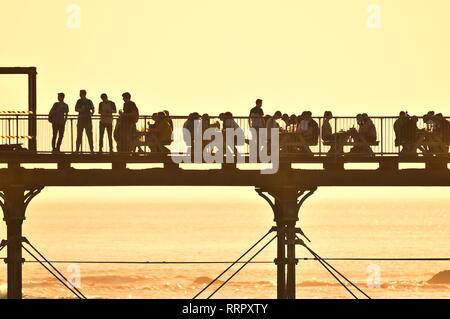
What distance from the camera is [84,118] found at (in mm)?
45719

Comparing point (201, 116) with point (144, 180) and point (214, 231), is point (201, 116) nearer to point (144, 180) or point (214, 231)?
point (144, 180)

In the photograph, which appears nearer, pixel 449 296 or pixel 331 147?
pixel 331 147

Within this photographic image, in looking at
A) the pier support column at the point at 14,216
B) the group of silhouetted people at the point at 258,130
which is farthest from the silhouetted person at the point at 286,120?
the pier support column at the point at 14,216

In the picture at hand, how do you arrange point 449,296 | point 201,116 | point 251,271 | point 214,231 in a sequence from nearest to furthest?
point 201,116
point 449,296
point 251,271
point 214,231

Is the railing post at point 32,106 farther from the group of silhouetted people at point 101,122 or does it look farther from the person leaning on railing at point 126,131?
the person leaning on railing at point 126,131

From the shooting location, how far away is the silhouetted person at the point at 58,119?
45.9 metres

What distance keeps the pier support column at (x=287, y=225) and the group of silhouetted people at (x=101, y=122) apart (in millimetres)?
3987

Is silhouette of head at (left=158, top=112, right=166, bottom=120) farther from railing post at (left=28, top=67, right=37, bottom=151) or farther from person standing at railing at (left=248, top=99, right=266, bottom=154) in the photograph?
railing post at (left=28, top=67, right=37, bottom=151)

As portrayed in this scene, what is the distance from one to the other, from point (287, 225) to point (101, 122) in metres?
5.66

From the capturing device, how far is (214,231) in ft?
640

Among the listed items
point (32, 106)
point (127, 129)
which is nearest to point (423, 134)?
point (127, 129)

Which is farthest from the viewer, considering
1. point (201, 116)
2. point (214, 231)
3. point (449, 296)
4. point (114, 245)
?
point (214, 231)
